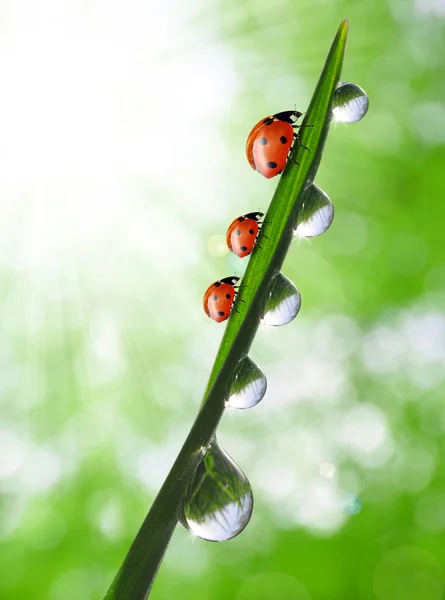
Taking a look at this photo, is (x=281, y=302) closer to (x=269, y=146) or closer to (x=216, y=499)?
(x=216, y=499)

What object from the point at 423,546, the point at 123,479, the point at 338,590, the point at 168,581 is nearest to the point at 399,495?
the point at 423,546

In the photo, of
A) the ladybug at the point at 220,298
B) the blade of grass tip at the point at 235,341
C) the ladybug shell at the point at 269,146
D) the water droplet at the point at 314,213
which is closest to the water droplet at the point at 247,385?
the blade of grass tip at the point at 235,341

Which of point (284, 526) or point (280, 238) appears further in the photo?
point (284, 526)

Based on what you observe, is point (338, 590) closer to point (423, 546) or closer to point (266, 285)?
point (423, 546)

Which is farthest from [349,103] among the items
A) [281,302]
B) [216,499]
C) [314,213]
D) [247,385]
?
[216,499]

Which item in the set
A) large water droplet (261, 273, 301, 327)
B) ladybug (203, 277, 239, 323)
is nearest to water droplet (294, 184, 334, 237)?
large water droplet (261, 273, 301, 327)
